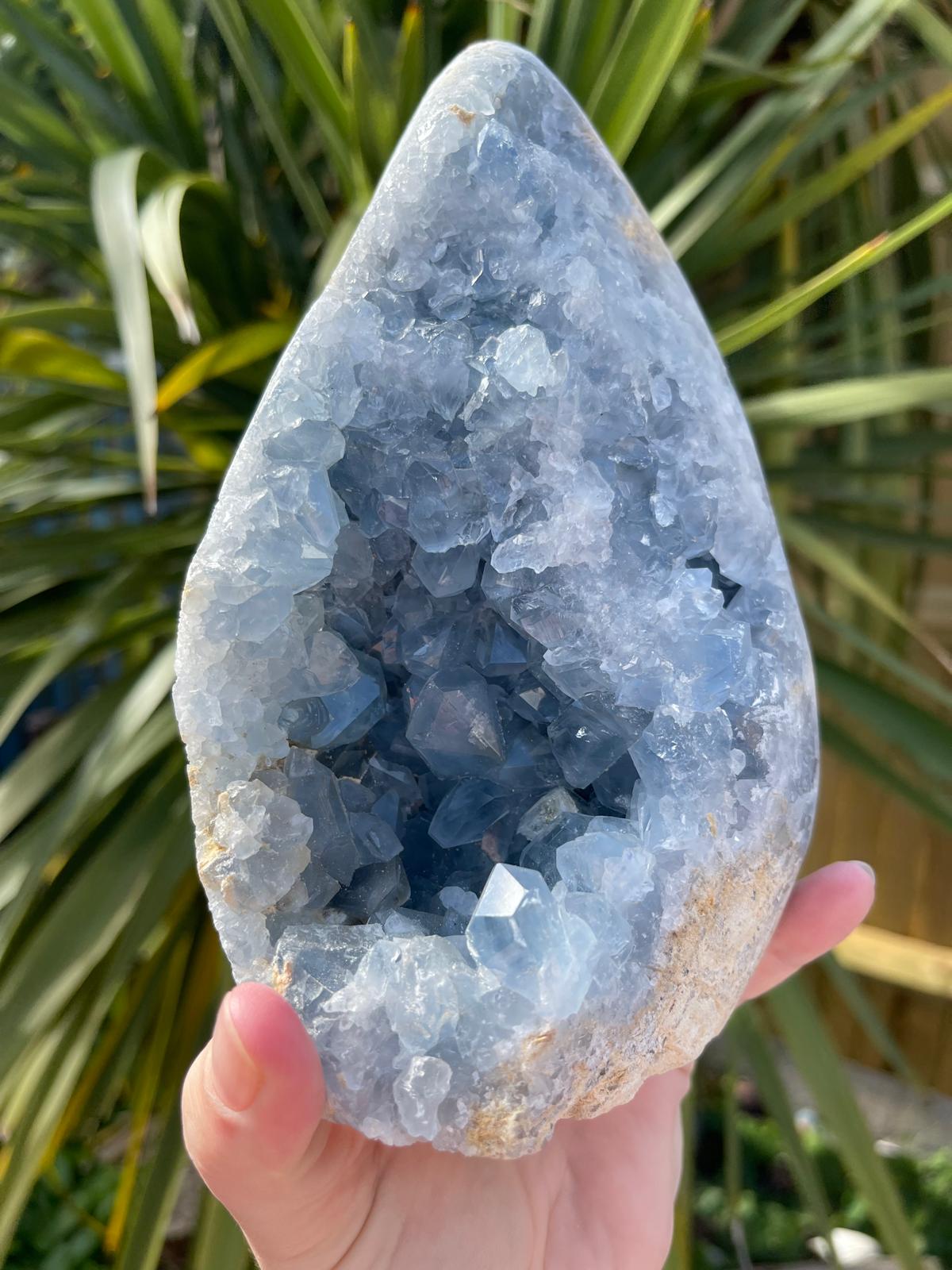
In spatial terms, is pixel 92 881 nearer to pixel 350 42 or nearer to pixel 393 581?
pixel 393 581

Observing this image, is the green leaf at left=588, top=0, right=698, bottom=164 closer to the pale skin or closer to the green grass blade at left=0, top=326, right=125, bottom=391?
the green grass blade at left=0, top=326, right=125, bottom=391

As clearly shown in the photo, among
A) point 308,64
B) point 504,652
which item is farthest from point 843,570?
point 308,64

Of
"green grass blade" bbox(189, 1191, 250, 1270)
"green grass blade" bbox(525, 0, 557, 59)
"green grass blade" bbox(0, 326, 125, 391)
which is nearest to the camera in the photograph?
"green grass blade" bbox(189, 1191, 250, 1270)

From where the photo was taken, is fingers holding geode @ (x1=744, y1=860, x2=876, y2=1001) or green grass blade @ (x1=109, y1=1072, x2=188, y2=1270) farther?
green grass blade @ (x1=109, y1=1072, x2=188, y2=1270)

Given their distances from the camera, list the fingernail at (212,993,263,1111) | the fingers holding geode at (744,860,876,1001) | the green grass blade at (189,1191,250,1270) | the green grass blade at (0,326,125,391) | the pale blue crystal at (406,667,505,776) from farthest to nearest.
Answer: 1. the green grass blade at (0,326,125,391)
2. the green grass blade at (189,1191,250,1270)
3. the fingers holding geode at (744,860,876,1001)
4. the pale blue crystal at (406,667,505,776)
5. the fingernail at (212,993,263,1111)

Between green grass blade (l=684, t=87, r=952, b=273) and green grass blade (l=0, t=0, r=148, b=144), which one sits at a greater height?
green grass blade (l=0, t=0, r=148, b=144)

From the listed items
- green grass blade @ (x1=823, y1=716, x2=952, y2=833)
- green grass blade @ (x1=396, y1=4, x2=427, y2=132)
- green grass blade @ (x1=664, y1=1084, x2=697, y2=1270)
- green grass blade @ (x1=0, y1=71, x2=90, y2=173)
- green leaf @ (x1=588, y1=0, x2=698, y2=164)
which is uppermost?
green grass blade @ (x1=0, y1=71, x2=90, y2=173)

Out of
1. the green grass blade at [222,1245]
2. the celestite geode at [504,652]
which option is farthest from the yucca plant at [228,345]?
the celestite geode at [504,652]

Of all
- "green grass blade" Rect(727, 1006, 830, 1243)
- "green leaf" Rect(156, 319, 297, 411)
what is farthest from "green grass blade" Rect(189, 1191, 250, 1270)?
"green leaf" Rect(156, 319, 297, 411)
